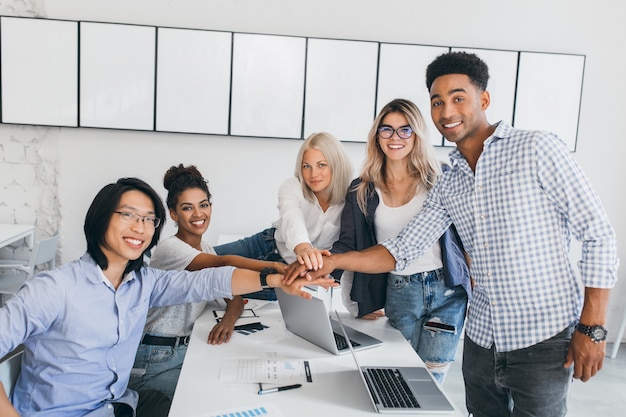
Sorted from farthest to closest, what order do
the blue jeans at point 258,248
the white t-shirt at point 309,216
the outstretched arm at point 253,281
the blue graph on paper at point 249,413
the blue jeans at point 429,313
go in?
1. the blue jeans at point 258,248
2. the white t-shirt at point 309,216
3. the blue jeans at point 429,313
4. the outstretched arm at point 253,281
5. the blue graph on paper at point 249,413

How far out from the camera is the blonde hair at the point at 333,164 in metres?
2.15

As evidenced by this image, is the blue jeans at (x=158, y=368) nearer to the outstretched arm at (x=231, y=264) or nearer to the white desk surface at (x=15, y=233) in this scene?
the outstretched arm at (x=231, y=264)

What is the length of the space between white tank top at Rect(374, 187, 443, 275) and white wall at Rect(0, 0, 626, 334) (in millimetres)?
1910

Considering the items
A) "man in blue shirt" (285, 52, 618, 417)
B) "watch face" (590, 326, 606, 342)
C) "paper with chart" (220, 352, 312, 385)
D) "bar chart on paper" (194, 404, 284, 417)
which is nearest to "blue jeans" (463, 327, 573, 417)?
"man in blue shirt" (285, 52, 618, 417)

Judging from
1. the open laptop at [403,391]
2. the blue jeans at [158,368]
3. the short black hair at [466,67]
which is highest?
the short black hair at [466,67]

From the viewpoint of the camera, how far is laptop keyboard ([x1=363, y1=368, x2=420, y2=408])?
4.18 feet

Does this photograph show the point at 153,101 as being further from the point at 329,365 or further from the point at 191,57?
the point at 329,365

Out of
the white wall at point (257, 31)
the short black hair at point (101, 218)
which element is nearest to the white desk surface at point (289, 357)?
the short black hair at point (101, 218)

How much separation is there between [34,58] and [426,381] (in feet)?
11.6

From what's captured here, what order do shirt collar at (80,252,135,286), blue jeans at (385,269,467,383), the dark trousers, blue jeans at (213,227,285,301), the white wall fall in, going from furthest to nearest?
the white wall
blue jeans at (213,227,285,301)
blue jeans at (385,269,467,383)
the dark trousers
shirt collar at (80,252,135,286)

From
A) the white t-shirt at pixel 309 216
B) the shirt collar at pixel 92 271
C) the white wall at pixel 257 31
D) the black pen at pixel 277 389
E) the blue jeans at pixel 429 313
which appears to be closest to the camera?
the black pen at pixel 277 389

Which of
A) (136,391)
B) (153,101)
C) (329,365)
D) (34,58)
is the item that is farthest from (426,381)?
(34,58)

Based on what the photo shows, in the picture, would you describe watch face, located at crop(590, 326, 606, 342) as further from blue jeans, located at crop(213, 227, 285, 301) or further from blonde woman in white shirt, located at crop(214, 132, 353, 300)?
blue jeans, located at crop(213, 227, 285, 301)

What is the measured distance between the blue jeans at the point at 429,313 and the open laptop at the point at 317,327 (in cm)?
20
